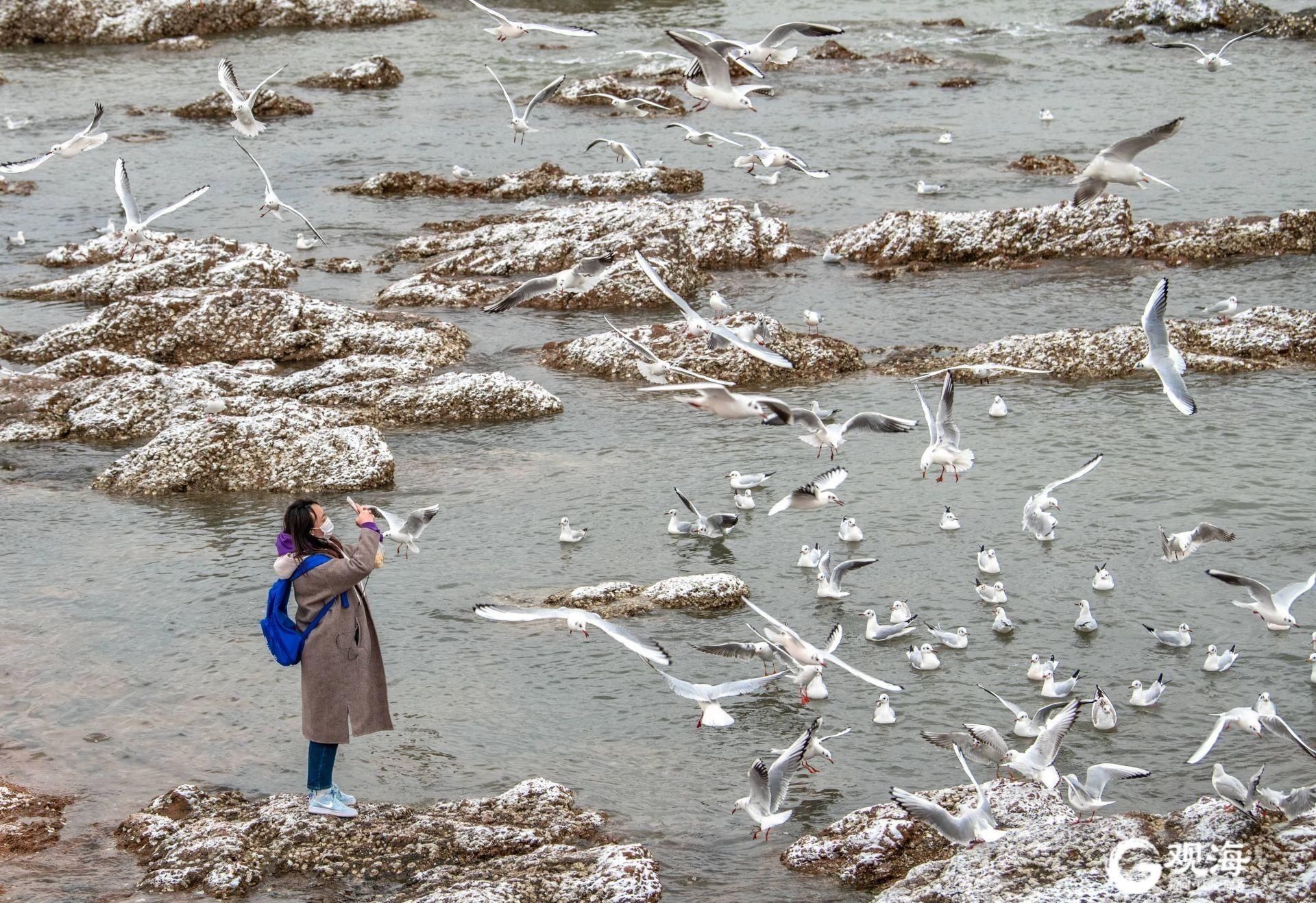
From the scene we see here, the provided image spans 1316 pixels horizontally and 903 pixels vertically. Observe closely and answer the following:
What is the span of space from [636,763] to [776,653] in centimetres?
154

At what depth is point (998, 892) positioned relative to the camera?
24.3 feet

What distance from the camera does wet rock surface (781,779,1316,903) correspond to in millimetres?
7230

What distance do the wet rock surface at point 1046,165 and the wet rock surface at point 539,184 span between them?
6.18 meters

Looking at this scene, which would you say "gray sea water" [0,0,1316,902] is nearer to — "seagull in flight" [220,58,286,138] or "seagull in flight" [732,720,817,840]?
"seagull in flight" [732,720,817,840]

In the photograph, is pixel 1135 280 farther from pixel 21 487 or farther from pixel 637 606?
pixel 21 487

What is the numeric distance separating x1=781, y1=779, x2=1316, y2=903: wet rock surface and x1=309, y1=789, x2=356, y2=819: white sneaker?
2650mm

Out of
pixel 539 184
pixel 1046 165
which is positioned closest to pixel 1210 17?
pixel 1046 165

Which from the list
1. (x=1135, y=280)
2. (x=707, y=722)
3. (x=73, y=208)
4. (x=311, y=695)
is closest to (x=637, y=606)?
(x=707, y=722)

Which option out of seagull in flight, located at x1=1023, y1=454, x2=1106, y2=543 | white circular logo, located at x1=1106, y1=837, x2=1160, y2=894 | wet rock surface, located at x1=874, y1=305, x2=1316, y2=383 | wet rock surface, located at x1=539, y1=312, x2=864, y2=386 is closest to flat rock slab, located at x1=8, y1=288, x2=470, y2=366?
wet rock surface, located at x1=539, y1=312, x2=864, y2=386

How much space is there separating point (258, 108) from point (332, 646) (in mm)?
30218

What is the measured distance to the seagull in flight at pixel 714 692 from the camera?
1001cm

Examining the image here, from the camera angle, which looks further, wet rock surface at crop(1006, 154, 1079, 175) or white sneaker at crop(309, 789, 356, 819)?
wet rock surface at crop(1006, 154, 1079, 175)

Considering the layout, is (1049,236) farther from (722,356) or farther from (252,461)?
(252,461)

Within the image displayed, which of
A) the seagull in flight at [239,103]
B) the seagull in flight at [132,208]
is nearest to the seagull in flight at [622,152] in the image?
the seagull in flight at [239,103]
